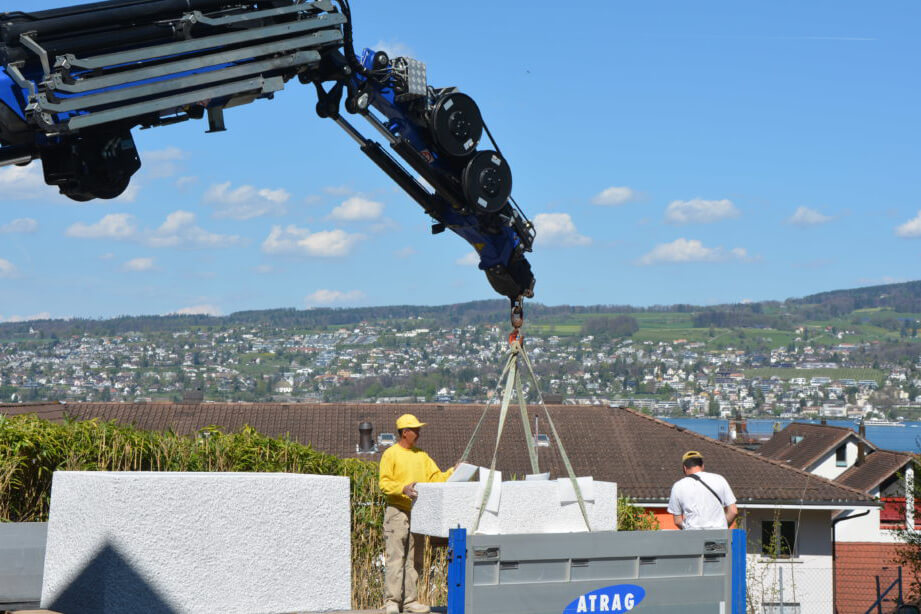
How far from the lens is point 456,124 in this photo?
27.3 ft

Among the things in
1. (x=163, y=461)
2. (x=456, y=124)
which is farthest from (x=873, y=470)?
(x=456, y=124)

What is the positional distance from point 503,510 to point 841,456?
47.7m

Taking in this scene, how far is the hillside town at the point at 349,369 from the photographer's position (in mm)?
120062

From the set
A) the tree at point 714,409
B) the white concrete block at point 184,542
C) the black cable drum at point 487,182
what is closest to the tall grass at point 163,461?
the white concrete block at point 184,542

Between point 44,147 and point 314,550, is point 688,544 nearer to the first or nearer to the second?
point 314,550

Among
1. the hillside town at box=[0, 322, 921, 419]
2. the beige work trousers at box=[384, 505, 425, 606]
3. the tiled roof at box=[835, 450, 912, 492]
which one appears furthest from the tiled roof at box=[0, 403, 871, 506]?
the hillside town at box=[0, 322, 921, 419]

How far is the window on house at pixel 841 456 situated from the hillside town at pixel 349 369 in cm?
4639

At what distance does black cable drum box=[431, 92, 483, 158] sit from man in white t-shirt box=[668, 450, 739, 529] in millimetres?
2963

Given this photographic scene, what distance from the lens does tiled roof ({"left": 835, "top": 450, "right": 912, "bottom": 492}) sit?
42938 mm

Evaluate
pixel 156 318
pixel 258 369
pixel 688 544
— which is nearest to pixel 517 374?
pixel 688 544

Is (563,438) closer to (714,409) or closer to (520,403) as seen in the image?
(520,403)

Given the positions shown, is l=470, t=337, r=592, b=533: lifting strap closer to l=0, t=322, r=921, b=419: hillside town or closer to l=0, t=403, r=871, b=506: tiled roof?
l=0, t=403, r=871, b=506: tiled roof

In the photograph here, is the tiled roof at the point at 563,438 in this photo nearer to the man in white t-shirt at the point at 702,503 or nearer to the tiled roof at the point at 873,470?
the tiled roof at the point at 873,470

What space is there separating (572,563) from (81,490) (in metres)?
2.94
